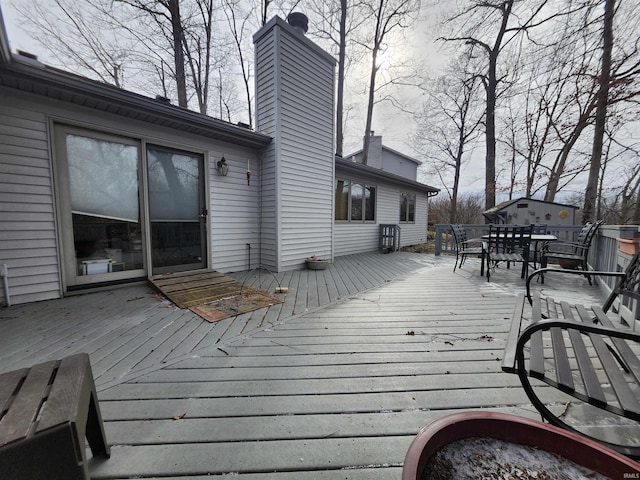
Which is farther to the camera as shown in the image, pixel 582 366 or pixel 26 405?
pixel 582 366

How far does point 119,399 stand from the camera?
149 centimetres

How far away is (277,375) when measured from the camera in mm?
1719

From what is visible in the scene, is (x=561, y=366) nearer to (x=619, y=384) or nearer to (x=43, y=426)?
(x=619, y=384)

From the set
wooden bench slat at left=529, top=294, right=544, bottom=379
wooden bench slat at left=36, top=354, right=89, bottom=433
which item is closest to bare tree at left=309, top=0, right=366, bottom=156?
wooden bench slat at left=529, top=294, right=544, bottom=379

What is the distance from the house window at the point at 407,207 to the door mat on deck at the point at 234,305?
7.60 metres

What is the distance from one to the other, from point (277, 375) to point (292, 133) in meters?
4.47

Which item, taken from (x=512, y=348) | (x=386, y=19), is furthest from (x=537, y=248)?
(x=386, y=19)

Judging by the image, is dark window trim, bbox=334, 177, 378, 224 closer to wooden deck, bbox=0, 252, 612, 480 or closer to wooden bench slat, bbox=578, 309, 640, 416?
wooden deck, bbox=0, 252, 612, 480

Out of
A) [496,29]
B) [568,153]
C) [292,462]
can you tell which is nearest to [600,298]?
[292,462]

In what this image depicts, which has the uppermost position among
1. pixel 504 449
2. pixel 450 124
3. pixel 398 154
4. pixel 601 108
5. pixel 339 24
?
pixel 339 24

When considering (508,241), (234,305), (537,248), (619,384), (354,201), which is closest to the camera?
(619,384)

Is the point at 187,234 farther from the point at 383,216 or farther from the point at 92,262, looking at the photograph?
the point at 383,216

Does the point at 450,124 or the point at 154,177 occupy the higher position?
the point at 450,124

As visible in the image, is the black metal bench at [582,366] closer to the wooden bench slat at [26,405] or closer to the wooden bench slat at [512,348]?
the wooden bench slat at [512,348]
